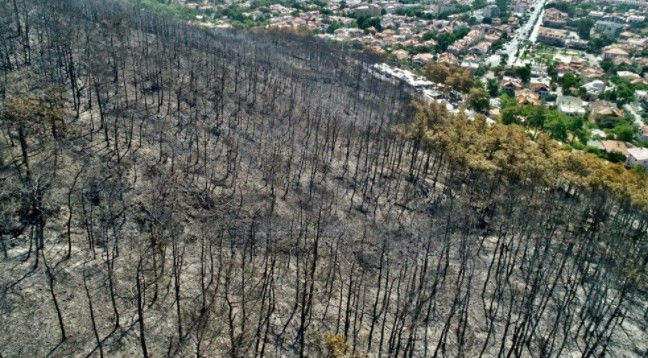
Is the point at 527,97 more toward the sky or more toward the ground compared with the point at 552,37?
more toward the ground

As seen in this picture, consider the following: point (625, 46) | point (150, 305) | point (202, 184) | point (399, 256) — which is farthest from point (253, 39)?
point (625, 46)

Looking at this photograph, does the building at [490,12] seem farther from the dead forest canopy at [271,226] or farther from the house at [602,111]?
the dead forest canopy at [271,226]

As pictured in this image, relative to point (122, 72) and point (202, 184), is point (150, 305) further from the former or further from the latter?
point (122, 72)

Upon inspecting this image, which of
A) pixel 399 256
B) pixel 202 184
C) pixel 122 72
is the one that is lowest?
pixel 399 256

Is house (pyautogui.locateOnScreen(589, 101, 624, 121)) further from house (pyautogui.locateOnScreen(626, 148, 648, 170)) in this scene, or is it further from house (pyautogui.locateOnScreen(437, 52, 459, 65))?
house (pyautogui.locateOnScreen(437, 52, 459, 65))

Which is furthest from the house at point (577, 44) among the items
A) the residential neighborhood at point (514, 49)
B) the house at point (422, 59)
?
the house at point (422, 59)

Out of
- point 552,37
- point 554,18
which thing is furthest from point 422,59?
point 554,18

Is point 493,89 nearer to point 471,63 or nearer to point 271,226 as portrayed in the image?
point 471,63
